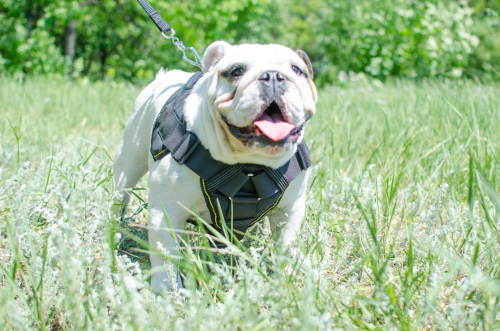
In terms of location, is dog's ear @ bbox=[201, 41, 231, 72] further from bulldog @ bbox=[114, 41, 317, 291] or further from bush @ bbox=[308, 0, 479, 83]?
bush @ bbox=[308, 0, 479, 83]

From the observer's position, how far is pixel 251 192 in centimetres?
178

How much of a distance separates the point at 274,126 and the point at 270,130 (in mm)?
44

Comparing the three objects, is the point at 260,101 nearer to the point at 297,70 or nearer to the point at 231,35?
the point at 297,70

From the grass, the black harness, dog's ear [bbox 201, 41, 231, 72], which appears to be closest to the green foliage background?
the grass

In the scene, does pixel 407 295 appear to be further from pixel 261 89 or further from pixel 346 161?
pixel 346 161

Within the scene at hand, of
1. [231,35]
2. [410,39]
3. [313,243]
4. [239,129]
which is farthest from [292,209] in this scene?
[231,35]

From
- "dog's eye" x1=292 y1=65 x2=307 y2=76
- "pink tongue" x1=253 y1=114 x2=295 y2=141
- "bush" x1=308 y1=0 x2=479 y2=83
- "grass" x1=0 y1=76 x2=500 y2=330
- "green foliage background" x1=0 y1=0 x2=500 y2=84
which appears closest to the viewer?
"grass" x1=0 y1=76 x2=500 y2=330

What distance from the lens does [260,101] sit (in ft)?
5.19

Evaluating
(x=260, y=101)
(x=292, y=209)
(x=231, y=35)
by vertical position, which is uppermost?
(x=260, y=101)

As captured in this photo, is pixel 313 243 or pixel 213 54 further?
pixel 213 54

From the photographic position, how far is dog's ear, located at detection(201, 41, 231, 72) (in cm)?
192

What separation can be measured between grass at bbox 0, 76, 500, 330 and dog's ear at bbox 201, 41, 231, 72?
0.84 m

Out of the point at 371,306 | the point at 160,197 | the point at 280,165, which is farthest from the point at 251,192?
the point at 371,306

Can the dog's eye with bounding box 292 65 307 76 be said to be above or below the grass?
above
